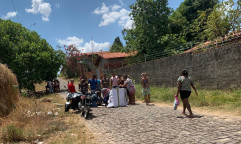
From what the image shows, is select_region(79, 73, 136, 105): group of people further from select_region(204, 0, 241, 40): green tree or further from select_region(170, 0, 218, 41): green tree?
select_region(170, 0, 218, 41): green tree

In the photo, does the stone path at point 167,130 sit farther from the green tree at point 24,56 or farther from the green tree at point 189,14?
the green tree at point 189,14

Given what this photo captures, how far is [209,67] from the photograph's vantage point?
11.2 meters

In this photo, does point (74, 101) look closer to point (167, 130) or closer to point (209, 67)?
point (167, 130)

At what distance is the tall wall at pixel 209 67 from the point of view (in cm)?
964

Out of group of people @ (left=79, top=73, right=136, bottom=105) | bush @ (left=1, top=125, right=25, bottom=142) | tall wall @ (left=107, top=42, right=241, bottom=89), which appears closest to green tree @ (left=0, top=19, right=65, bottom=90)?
group of people @ (left=79, top=73, right=136, bottom=105)

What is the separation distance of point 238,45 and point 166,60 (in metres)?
5.94

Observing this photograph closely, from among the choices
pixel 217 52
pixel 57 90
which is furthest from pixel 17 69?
pixel 217 52

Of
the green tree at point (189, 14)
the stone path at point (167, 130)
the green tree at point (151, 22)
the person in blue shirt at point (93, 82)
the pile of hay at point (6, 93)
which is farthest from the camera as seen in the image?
the green tree at point (189, 14)

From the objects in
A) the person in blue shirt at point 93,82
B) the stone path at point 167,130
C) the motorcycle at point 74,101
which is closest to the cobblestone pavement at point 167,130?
the stone path at point 167,130

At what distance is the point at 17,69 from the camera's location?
1962 cm

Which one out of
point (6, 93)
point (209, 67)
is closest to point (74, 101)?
point (6, 93)

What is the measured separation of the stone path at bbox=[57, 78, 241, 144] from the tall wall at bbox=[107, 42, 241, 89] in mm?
4173

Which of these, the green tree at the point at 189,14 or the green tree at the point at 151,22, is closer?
the green tree at the point at 151,22

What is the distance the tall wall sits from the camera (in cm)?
964
